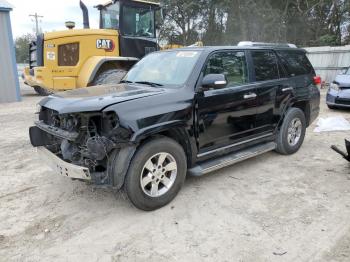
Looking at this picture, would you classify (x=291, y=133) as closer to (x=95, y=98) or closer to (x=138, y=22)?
(x=95, y=98)

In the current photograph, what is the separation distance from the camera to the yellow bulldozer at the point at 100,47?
8469 millimetres

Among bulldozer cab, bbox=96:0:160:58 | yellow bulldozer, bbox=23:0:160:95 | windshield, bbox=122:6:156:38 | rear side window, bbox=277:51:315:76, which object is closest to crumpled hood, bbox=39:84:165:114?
rear side window, bbox=277:51:315:76

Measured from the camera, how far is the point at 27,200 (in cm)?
407

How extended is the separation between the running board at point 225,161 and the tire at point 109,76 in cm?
393

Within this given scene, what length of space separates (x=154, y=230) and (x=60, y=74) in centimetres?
656

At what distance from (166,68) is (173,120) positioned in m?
1.11

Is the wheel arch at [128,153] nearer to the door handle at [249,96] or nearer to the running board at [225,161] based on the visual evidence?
the running board at [225,161]

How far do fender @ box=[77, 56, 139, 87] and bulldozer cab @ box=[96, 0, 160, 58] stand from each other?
2.21 ft

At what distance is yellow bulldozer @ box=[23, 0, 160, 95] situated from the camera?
8.47 meters

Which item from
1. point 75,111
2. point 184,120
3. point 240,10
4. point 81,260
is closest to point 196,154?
point 184,120

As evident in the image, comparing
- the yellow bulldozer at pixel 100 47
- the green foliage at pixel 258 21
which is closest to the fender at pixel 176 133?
the yellow bulldozer at pixel 100 47

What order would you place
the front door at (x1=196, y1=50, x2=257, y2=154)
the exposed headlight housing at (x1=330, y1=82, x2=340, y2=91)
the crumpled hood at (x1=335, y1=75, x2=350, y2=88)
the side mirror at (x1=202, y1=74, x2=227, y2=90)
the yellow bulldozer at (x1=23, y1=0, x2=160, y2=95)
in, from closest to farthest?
1. the side mirror at (x1=202, y1=74, x2=227, y2=90)
2. the front door at (x1=196, y1=50, x2=257, y2=154)
3. the yellow bulldozer at (x1=23, y1=0, x2=160, y2=95)
4. the crumpled hood at (x1=335, y1=75, x2=350, y2=88)
5. the exposed headlight housing at (x1=330, y1=82, x2=340, y2=91)

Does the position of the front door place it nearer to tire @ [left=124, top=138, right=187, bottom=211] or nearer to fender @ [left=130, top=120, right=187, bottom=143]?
fender @ [left=130, top=120, right=187, bottom=143]

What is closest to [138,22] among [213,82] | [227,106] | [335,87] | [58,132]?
[227,106]
